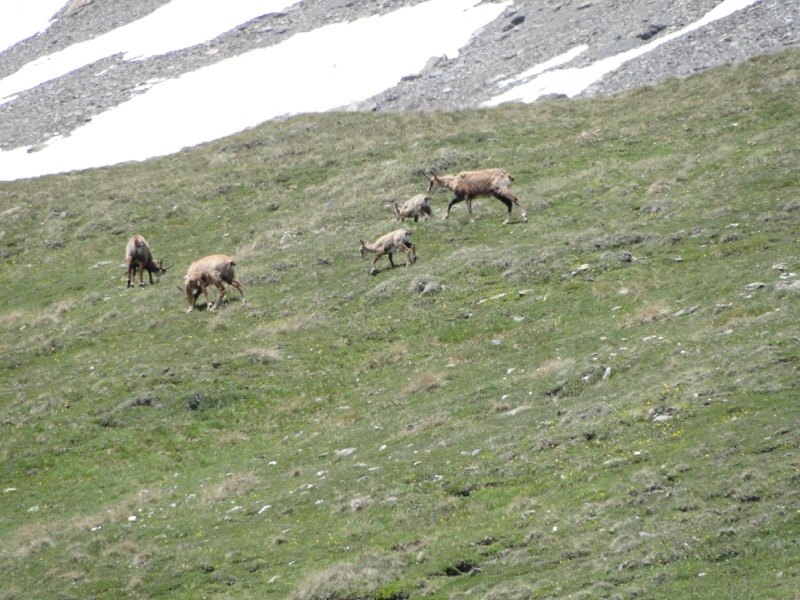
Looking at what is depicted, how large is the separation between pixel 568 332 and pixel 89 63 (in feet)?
257

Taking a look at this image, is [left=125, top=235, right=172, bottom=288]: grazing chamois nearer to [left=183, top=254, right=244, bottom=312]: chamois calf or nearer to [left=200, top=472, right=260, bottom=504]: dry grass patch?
[left=183, top=254, right=244, bottom=312]: chamois calf

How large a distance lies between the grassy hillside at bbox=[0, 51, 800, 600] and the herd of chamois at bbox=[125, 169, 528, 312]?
2.60 ft

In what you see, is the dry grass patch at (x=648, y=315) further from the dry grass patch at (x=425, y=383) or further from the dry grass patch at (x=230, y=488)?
the dry grass patch at (x=230, y=488)

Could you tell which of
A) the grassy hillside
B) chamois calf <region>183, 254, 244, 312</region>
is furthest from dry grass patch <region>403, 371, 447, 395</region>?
chamois calf <region>183, 254, 244, 312</region>

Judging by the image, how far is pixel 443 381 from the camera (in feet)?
84.6

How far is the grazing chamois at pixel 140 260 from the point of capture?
1545 inches

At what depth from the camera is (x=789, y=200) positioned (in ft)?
103

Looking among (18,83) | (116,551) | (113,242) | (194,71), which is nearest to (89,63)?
(18,83)

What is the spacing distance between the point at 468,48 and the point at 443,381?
56081 mm

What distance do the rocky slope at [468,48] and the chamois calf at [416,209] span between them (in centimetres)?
2421

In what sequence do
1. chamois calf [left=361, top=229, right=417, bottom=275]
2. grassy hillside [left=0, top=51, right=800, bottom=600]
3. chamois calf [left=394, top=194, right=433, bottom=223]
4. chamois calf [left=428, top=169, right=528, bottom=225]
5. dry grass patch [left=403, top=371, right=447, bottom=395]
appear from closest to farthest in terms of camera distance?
grassy hillside [left=0, top=51, right=800, bottom=600], dry grass patch [left=403, top=371, right=447, bottom=395], chamois calf [left=361, top=229, right=417, bottom=275], chamois calf [left=428, top=169, right=528, bottom=225], chamois calf [left=394, top=194, right=433, bottom=223]

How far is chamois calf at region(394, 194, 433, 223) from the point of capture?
4003 centimetres

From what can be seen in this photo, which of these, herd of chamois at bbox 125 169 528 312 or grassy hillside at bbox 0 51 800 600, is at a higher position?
herd of chamois at bbox 125 169 528 312

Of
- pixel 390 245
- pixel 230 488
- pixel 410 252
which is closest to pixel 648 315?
pixel 230 488
